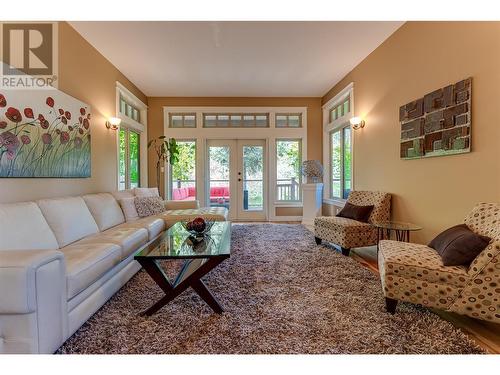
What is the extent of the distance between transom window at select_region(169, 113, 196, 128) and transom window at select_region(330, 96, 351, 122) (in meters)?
3.13

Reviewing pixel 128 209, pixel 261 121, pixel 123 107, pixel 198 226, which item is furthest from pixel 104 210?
pixel 261 121

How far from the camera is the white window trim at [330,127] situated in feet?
16.6

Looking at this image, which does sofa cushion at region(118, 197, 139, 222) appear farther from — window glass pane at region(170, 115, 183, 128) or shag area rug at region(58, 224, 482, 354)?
window glass pane at region(170, 115, 183, 128)

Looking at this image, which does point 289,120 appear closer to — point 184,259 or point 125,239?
point 125,239

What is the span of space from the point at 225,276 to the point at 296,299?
0.82 metres

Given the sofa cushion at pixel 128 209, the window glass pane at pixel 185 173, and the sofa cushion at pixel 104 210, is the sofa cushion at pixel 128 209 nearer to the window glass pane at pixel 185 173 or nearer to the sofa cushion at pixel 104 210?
the sofa cushion at pixel 104 210

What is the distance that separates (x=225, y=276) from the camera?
2895 mm

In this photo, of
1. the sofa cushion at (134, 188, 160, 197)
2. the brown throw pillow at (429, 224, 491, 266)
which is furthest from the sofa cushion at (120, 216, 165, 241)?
the brown throw pillow at (429, 224, 491, 266)

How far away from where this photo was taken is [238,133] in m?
6.59

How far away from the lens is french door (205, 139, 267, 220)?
6.70 meters

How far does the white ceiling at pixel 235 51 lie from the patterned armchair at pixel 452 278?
2.70 metres
